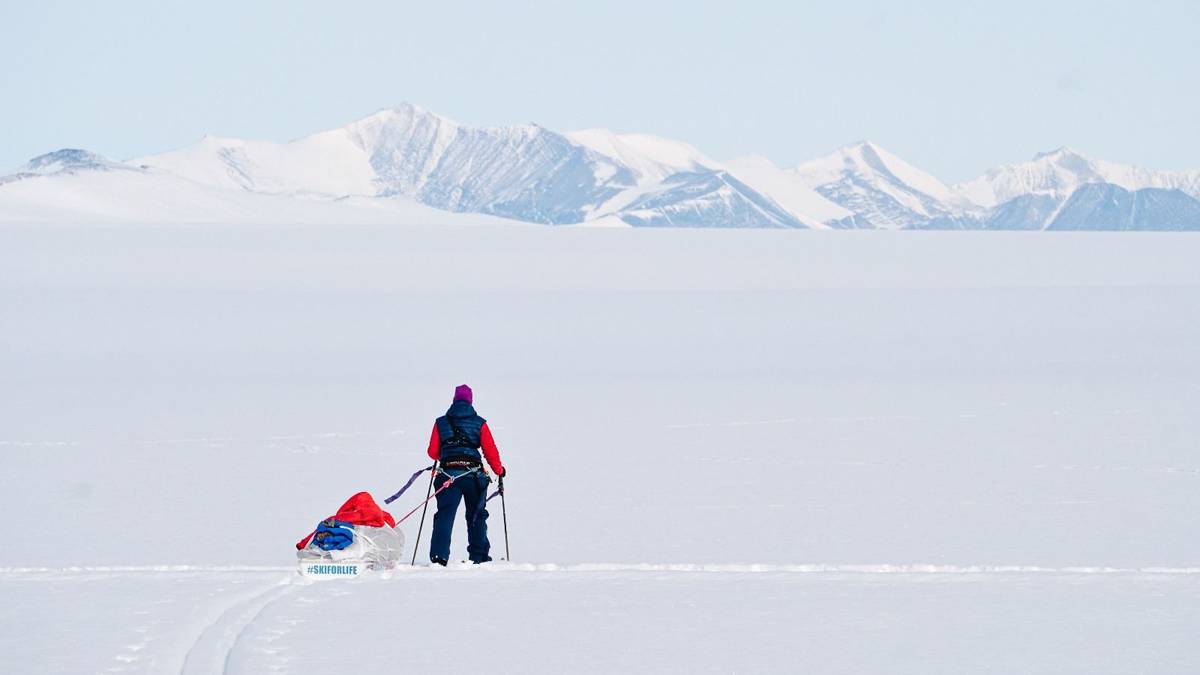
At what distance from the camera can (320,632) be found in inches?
250

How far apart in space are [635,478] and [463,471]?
10.5ft

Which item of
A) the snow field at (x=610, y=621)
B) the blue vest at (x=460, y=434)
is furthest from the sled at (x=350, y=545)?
the blue vest at (x=460, y=434)

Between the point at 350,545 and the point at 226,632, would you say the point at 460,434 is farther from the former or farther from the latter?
the point at 226,632

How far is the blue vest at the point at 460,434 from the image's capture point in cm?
807

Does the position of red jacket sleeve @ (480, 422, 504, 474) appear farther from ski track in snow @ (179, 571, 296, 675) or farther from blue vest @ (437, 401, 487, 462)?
ski track in snow @ (179, 571, 296, 675)

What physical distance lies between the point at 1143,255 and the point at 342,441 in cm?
3360

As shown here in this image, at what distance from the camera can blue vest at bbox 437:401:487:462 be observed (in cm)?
807

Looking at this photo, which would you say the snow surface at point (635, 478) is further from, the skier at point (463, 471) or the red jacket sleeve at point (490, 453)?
the red jacket sleeve at point (490, 453)

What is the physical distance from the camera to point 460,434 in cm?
809

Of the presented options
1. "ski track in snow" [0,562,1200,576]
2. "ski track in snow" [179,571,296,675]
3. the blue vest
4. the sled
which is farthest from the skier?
"ski track in snow" [179,571,296,675]

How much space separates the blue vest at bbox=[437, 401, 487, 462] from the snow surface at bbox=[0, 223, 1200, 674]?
0.62 metres

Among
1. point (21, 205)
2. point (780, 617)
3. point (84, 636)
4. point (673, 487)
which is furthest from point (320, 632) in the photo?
point (21, 205)

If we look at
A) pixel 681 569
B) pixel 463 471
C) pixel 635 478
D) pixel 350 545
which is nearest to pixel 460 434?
pixel 463 471

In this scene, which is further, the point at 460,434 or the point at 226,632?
the point at 460,434
